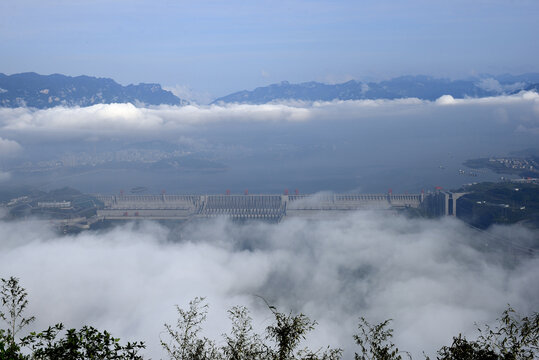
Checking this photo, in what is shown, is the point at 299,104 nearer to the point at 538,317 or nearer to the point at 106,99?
the point at 106,99

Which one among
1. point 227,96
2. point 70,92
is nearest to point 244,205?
point 70,92

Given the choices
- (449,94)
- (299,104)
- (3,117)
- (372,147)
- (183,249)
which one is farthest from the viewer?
(299,104)

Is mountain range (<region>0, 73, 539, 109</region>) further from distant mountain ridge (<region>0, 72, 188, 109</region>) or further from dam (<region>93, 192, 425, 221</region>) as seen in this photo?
dam (<region>93, 192, 425, 221</region>)

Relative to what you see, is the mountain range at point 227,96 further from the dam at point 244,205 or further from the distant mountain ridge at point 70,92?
the dam at point 244,205

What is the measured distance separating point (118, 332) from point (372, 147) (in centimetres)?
5144

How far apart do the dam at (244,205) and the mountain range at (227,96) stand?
26293mm

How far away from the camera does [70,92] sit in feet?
189

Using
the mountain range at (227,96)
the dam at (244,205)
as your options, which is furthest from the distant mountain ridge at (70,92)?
the dam at (244,205)

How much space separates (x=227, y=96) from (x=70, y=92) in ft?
113

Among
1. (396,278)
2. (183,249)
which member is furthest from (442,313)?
(183,249)

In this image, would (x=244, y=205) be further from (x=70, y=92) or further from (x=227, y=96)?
(x=227, y=96)

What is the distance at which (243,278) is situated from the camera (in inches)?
727

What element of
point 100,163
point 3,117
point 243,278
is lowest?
point 243,278

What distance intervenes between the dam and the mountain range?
26.3 meters
